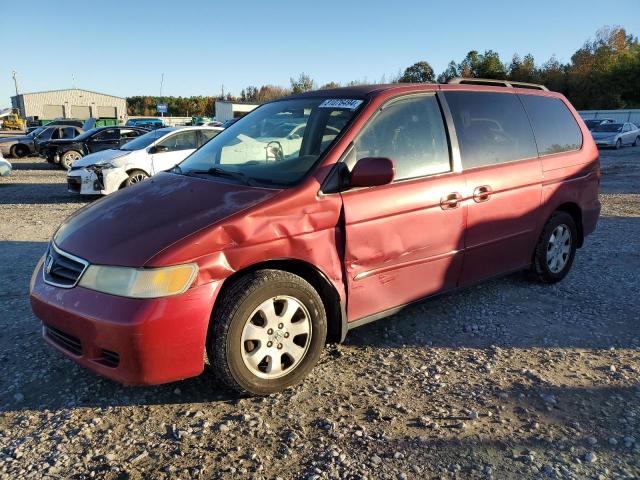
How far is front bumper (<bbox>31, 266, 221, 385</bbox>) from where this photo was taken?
2537mm

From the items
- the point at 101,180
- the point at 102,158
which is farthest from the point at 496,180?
the point at 102,158

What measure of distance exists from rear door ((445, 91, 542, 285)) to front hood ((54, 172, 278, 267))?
173 cm

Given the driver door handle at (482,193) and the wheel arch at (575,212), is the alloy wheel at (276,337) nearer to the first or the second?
the driver door handle at (482,193)

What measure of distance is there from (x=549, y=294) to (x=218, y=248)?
3.45 meters

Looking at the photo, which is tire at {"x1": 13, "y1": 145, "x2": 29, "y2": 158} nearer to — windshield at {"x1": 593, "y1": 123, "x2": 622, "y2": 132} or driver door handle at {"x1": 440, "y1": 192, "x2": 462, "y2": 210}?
driver door handle at {"x1": 440, "y1": 192, "x2": 462, "y2": 210}

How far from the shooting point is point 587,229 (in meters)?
5.20

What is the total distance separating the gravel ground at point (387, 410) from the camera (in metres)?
2.42

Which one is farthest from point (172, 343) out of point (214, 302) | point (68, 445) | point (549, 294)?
point (549, 294)

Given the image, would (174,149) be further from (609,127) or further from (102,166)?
(609,127)

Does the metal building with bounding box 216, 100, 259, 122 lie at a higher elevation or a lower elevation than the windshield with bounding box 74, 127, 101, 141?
higher

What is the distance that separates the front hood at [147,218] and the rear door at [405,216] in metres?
0.68

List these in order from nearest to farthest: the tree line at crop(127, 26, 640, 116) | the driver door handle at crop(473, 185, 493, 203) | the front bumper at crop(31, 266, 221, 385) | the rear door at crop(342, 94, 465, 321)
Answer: the front bumper at crop(31, 266, 221, 385) < the rear door at crop(342, 94, 465, 321) < the driver door handle at crop(473, 185, 493, 203) < the tree line at crop(127, 26, 640, 116)

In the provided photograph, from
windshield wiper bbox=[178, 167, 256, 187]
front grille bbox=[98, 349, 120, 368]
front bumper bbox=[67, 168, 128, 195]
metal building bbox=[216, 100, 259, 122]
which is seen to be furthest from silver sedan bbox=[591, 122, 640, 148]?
metal building bbox=[216, 100, 259, 122]

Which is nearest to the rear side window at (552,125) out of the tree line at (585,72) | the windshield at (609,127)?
the windshield at (609,127)
